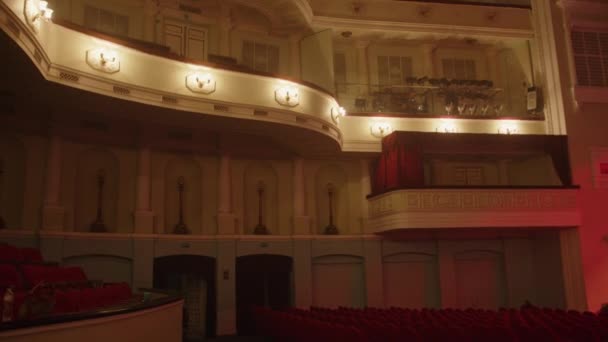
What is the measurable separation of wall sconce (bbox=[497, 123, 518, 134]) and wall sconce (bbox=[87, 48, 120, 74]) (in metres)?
8.82

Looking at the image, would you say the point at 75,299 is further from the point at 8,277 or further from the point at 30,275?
the point at 30,275

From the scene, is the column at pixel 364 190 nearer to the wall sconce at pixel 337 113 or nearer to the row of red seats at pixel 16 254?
the wall sconce at pixel 337 113

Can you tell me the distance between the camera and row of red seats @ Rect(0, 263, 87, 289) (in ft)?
17.0

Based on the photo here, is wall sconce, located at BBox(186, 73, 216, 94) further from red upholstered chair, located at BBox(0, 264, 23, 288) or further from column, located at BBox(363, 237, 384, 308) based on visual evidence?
column, located at BBox(363, 237, 384, 308)

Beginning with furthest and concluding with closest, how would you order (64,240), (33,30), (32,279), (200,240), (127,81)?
(200,240), (64,240), (127,81), (33,30), (32,279)

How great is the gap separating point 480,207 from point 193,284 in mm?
6054

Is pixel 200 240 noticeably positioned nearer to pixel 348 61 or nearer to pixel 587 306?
pixel 348 61

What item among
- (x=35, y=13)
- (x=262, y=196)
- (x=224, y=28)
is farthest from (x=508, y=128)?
(x=35, y=13)

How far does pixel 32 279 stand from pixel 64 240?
13.6ft

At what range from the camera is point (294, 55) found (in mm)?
13242

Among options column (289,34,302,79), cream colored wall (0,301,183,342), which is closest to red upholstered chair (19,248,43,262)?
cream colored wall (0,301,183,342)

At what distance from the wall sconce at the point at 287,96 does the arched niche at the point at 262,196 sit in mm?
2377

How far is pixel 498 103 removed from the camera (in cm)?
1396

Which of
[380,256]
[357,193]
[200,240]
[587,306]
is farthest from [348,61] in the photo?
[587,306]
